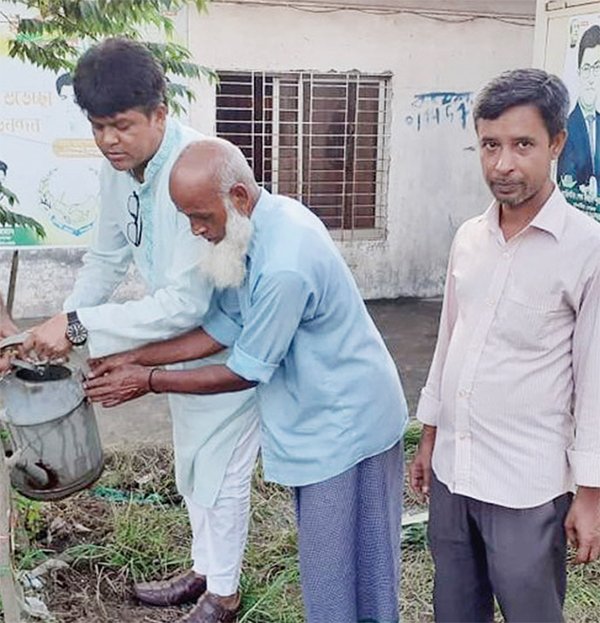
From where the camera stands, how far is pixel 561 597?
1.95m

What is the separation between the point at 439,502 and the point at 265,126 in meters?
5.12

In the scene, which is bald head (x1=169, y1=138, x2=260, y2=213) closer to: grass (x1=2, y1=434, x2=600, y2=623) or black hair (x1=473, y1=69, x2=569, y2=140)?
black hair (x1=473, y1=69, x2=569, y2=140)

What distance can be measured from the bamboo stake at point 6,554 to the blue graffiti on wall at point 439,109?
5.58 metres

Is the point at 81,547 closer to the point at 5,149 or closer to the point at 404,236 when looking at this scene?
the point at 5,149

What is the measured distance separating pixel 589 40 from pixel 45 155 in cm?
386

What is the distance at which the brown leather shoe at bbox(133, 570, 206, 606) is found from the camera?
2.76m

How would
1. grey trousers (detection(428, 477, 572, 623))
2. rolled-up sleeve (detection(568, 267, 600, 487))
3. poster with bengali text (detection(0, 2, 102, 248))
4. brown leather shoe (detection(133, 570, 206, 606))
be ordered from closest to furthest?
rolled-up sleeve (detection(568, 267, 600, 487)) < grey trousers (detection(428, 477, 572, 623)) < brown leather shoe (detection(133, 570, 206, 606)) < poster with bengali text (detection(0, 2, 102, 248))

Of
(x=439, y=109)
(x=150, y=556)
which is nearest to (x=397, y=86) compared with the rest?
(x=439, y=109)

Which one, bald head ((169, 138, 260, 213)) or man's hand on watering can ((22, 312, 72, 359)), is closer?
bald head ((169, 138, 260, 213))

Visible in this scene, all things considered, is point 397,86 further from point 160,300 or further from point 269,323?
point 269,323

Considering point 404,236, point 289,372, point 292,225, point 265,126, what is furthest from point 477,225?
point 404,236

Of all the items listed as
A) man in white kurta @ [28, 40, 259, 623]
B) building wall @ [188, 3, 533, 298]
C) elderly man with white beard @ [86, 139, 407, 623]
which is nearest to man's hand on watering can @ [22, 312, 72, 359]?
man in white kurta @ [28, 40, 259, 623]

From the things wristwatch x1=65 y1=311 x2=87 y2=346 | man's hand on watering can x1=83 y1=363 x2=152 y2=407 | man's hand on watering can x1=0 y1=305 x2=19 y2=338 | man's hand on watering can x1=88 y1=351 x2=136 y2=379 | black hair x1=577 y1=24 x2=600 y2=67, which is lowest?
man's hand on watering can x1=83 y1=363 x2=152 y2=407

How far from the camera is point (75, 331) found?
2.19m
